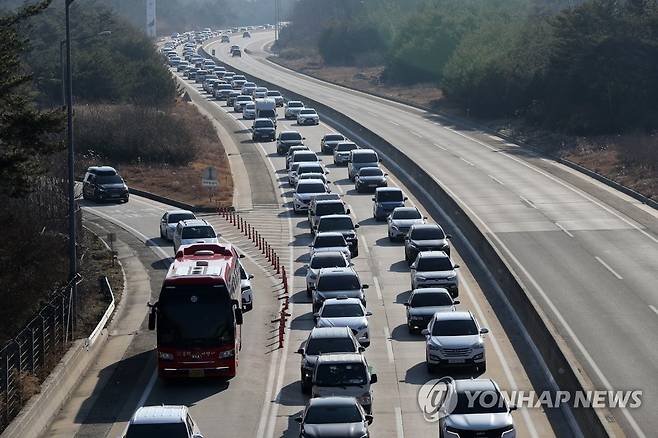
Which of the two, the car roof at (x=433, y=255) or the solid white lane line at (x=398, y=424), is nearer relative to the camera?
the solid white lane line at (x=398, y=424)

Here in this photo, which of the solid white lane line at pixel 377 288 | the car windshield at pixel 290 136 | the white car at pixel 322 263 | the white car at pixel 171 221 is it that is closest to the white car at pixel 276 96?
the car windshield at pixel 290 136

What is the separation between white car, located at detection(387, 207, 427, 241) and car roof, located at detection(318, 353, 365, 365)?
2185cm

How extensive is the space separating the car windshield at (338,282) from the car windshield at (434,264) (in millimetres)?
2870

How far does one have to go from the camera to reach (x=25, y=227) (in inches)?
1447

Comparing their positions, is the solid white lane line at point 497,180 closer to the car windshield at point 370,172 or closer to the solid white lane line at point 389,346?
the car windshield at point 370,172

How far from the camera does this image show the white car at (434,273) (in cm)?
3825

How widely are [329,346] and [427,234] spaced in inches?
629

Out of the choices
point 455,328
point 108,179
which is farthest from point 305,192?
point 455,328

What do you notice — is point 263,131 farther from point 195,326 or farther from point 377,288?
point 195,326

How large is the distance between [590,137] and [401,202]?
31.7 m

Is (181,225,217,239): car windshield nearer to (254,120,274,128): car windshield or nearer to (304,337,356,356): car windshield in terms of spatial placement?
(304,337,356,356): car windshield

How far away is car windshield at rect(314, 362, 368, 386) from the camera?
26219mm

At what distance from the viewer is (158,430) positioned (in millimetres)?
21812

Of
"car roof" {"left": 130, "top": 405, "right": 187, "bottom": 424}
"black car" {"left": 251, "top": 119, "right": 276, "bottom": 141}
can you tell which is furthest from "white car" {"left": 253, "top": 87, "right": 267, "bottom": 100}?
"car roof" {"left": 130, "top": 405, "right": 187, "bottom": 424}
